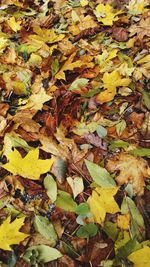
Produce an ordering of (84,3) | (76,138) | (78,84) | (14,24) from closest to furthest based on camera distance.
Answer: (76,138) → (78,84) → (14,24) → (84,3)

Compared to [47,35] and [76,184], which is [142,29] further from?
[76,184]

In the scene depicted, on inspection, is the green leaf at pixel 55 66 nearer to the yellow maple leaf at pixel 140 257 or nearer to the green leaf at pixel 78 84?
the green leaf at pixel 78 84

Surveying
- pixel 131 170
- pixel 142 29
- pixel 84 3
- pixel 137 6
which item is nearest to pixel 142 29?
pixel 142 29

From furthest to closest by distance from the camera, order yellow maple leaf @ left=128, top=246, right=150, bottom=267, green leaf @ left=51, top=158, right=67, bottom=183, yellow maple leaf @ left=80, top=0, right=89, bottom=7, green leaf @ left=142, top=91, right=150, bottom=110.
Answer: yellow maple leaf @ left=80, top=0, right=89, bottom=7 → green leaf @ left=142, top=91, right=150, bottom=110 → green leaf @ left=51, top=158, right=67, bottom=183 → yellow maple leaf @ left=128, top=246, right=150, bottom=267

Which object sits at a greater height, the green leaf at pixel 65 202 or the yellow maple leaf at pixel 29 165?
the yellow maple leaf at pixel 29 165

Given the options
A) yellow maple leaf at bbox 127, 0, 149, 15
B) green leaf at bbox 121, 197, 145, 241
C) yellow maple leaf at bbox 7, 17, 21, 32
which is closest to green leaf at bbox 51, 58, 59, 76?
yellow maple leaf at bbox 7, 17, 21, 32

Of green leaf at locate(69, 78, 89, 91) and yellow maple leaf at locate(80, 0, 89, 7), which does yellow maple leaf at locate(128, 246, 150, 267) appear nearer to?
green leaf at locate(69, 78, 89, 91)

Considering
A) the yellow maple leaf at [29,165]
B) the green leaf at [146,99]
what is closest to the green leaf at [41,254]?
the yellow maple leaf at [29,165]
